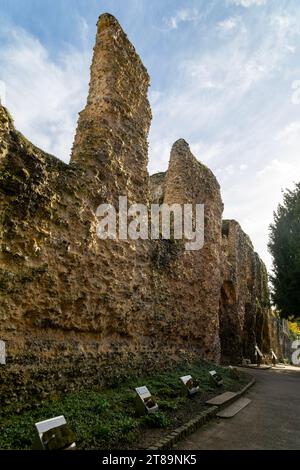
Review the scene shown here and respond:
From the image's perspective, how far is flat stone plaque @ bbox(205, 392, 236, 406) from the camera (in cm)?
737

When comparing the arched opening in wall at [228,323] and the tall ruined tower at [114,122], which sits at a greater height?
the tall ruined tower at [114,122]

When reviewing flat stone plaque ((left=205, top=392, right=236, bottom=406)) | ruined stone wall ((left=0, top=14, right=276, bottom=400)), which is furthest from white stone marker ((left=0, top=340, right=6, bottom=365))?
flat stone plaque ((left=205, top=392, right=236, bottom=406))

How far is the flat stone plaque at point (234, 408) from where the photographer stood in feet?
22.4

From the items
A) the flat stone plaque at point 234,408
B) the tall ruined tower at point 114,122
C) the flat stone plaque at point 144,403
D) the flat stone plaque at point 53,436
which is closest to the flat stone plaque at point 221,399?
the flat stone plaque at point 234,408

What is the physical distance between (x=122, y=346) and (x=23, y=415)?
3.29 metres

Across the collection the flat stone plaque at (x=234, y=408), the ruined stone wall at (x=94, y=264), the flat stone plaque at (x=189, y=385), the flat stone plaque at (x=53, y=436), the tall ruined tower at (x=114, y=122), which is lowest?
the flat stone plaque at (x=234, y=408)

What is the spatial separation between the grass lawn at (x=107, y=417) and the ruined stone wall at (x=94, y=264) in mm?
388

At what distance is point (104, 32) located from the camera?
31.1 ft

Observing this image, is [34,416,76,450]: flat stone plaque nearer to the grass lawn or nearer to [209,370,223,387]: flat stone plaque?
the grass lawn

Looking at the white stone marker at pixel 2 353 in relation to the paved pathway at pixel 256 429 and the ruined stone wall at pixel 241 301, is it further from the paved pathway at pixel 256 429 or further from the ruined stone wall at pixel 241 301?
the ruined stone wall at pixel 241 301

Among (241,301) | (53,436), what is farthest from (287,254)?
(53,436)

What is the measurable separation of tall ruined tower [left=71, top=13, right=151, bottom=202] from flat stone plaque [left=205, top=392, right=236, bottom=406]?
5311 mm

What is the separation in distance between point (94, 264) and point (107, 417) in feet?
10.5

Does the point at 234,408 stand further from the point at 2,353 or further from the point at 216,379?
the point at 2,353
